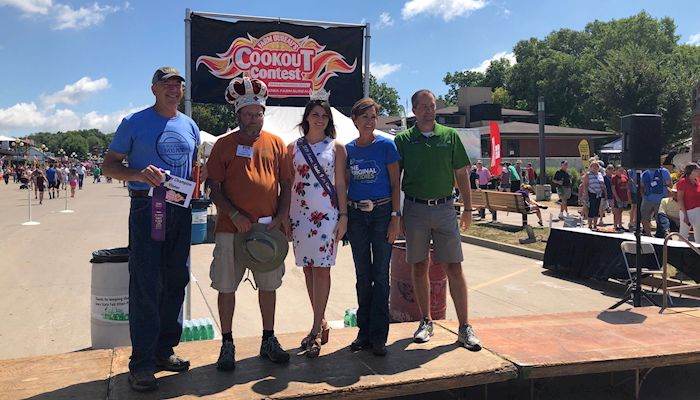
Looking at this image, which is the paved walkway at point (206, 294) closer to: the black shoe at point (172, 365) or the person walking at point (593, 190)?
the black shoe at point (172, 365)

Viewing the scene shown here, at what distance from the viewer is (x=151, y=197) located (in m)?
3.36

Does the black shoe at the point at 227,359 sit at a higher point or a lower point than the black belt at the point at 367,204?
lower

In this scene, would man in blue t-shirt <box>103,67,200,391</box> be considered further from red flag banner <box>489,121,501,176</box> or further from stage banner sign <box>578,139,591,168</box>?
stage banner sign <box>578,139,591,168</box>

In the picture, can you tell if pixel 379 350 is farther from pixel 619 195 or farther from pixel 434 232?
pixel 619 195

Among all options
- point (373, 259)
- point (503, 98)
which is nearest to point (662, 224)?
point (373, 259)


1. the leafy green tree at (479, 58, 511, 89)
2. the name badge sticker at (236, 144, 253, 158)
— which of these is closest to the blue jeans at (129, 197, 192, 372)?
the name badge sticker at (236, 144, 253, 158)

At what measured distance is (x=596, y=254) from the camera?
866cm

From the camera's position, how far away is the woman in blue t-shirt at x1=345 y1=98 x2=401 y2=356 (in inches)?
157

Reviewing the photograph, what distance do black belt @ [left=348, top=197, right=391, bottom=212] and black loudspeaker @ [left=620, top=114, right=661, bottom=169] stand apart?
4610mm

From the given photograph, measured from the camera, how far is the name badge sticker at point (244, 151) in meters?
3.60

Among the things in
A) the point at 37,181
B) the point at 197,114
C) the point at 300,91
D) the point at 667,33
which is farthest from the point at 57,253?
the point at 667,33

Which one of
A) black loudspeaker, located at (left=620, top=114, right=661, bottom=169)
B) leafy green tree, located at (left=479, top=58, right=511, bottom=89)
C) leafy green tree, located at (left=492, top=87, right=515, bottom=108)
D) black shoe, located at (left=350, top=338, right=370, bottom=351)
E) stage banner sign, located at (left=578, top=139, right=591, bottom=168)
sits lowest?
black shoe, located at (left=350, top=338, right=370, bottom=351)

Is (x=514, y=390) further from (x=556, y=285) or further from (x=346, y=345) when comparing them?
(x=556, y=285)

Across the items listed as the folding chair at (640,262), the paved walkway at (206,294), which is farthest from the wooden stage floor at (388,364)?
the folding chair at (640,262)
